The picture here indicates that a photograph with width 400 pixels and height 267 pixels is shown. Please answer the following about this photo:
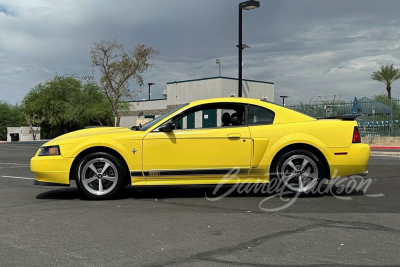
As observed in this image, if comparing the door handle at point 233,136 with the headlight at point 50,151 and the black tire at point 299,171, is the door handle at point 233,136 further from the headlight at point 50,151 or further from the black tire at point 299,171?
the headlight at point 50,151

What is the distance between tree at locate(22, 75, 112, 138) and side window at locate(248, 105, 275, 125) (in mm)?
41704

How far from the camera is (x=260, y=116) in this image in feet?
24.4

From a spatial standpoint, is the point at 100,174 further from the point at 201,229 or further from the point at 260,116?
the point at 260,116

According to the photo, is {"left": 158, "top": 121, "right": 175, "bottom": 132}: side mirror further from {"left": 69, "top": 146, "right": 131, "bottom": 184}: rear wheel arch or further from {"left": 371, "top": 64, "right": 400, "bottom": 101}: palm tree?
{"left": 371, "top": 64, "right": 400, "bottom": 101}: palm tree

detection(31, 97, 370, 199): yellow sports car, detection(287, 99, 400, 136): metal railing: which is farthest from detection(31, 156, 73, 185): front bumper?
detection(287, 99, 400, 136): metal railing

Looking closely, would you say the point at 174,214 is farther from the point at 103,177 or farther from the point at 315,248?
the point at 315,248

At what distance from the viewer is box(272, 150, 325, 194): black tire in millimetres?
7125

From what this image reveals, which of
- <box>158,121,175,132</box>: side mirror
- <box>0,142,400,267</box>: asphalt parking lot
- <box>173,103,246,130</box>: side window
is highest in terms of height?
<box>173,103,246,130</box>: side window

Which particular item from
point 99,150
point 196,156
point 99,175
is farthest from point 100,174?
point 196,156

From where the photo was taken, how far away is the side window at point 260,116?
737 centimetres

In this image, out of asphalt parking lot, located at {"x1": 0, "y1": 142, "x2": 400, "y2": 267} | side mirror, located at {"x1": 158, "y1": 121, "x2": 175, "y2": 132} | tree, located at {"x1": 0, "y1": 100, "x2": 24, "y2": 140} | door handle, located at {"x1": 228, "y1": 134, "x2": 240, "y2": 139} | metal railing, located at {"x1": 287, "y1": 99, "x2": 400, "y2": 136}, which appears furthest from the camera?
tree, located at {"x1": 0, "y1": 100, "x2": 24, "y2": 140}

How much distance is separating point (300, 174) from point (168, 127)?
86.1 inches

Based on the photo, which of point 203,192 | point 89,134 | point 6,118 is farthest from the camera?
point 6,118

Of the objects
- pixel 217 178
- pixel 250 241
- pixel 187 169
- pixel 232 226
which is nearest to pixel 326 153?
pixel 217 178
